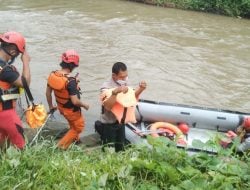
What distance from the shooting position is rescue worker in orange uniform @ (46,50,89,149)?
5117 millimetres

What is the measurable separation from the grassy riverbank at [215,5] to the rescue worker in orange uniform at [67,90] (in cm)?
1211

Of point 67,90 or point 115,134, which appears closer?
point 67,90

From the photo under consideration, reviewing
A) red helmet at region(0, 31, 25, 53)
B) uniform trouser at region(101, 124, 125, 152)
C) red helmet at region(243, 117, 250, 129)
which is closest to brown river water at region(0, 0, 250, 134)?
uniform trouser at region(101, 124, 125, 152)

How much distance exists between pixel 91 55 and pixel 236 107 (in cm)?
377

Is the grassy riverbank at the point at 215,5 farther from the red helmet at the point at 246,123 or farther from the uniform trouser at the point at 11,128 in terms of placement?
the uniform trouser at the point at 11,128

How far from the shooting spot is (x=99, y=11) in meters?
15.1

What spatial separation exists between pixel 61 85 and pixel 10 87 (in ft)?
2.66

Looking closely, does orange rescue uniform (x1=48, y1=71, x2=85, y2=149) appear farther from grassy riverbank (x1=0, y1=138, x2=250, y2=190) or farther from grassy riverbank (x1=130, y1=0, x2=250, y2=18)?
grassy riverbank (x1=130, y1=0, x2=250, y2=18)

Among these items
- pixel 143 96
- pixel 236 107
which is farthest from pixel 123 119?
pixel 236 107

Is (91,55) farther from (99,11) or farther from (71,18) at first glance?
(99,11)

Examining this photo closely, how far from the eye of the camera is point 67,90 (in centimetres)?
515

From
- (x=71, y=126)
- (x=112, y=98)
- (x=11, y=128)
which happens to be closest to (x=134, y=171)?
(x=11, y=128)

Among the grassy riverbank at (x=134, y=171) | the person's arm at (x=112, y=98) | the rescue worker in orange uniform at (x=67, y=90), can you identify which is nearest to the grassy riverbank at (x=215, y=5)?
the rescue worker in orange uniform at (x=67, y=90)

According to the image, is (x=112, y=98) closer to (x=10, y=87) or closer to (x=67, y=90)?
(x=67, y=90)
